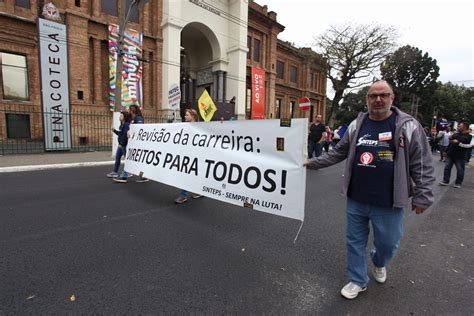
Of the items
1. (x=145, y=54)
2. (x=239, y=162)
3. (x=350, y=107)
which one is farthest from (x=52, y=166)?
(x=350, y=107)

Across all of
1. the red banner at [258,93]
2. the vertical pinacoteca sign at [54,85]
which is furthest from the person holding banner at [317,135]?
the red banner at [258,93]

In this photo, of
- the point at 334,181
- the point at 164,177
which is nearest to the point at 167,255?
the point at 164,177

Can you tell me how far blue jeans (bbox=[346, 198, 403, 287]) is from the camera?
88.1 inches

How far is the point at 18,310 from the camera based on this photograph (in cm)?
209

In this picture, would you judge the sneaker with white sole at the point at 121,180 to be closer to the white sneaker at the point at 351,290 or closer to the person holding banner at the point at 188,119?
the person holding banner at the point at 188,119

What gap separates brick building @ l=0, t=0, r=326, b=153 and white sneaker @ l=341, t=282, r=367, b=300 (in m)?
8.87

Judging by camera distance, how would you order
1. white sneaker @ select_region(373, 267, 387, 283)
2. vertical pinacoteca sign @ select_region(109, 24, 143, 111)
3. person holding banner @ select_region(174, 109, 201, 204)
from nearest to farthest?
white sneaker @ select_region(373, 267, 387, 283) < person holding banner @ select_region(174, 109, 201, 204) < vertical pinacoteca sign @ select_region(109, 24, 143, 111)

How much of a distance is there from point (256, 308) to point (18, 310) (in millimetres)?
1885

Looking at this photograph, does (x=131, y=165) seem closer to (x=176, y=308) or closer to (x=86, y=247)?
(x=86, y=247)

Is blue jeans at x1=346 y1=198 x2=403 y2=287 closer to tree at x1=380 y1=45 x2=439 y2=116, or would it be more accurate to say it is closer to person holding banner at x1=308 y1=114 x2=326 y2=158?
person holding banner at x1=308 y1=114 x2=326 y2=158

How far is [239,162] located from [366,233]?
5.64 feet

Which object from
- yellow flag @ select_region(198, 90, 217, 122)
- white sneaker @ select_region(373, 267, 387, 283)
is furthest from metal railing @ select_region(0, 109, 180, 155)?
white sneaker @ select_region(373, 267, 387, 283)

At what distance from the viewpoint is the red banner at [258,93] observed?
83.4 feet

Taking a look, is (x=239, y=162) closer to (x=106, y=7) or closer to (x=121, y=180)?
(x=121, y=180)
